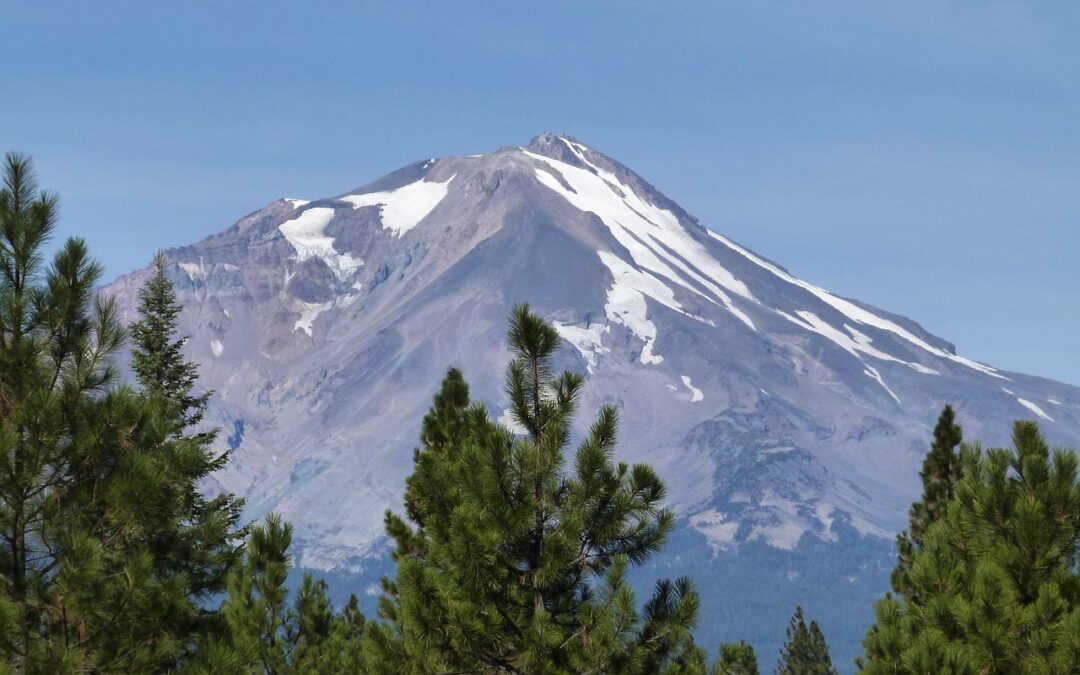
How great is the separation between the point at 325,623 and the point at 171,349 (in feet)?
37.1

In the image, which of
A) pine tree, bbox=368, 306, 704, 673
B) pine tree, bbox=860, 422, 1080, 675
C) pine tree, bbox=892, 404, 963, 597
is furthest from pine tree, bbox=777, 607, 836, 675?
pine tree, bbox=368, 306, 704, 673

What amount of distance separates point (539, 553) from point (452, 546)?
1.35 metres

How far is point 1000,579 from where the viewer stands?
60.6 ft

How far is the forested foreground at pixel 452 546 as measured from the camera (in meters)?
14.7

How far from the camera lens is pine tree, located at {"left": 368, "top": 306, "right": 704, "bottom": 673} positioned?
Result: 1930cm

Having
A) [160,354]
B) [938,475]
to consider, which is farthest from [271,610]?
[938,475]

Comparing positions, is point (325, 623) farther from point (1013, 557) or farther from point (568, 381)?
point (1013, 557)

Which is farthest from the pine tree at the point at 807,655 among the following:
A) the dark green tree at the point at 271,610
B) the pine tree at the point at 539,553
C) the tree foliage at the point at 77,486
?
the tree foliage at the point at 77,486

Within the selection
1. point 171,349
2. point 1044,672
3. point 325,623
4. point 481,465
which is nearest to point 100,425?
point 481,465

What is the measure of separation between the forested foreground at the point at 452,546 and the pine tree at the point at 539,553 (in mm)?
30

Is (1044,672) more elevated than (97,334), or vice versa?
(97,334)

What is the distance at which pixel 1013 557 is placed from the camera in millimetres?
19078

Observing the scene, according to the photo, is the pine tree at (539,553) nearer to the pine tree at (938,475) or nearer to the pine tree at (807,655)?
the pine tree at (938,475)

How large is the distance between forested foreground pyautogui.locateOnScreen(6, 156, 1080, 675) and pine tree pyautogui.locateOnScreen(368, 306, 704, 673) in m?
0.03
